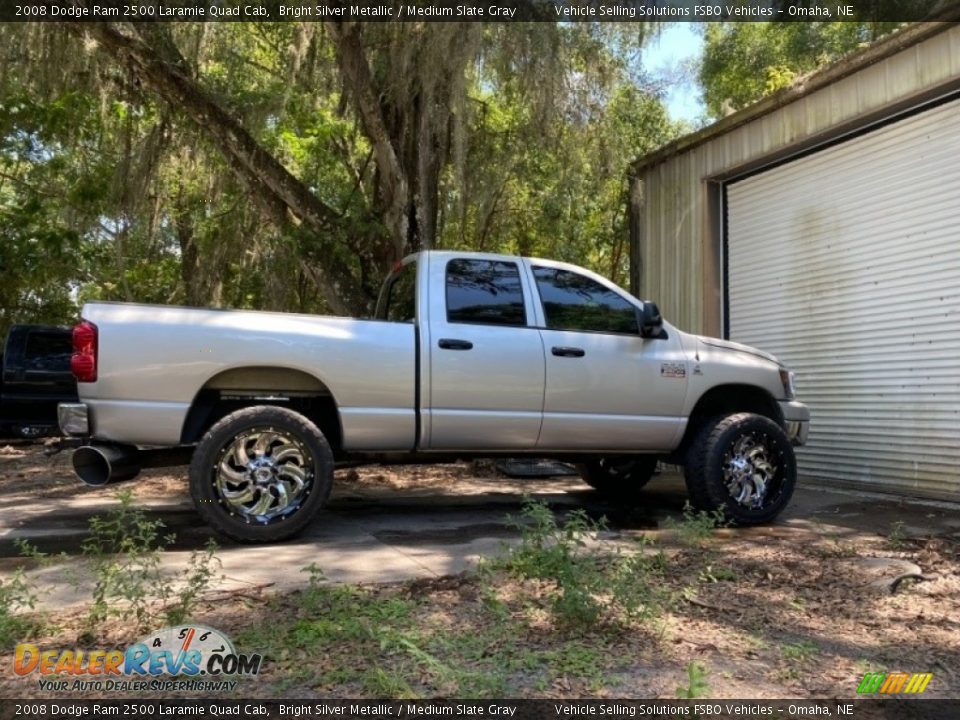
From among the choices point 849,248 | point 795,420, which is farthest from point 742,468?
point 849,248

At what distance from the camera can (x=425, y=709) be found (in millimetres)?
2834

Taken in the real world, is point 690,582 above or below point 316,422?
below

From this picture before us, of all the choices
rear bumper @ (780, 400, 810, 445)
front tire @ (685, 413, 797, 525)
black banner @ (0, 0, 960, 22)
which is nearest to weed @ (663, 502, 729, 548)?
front tire @ (685, 413, 797, 525)

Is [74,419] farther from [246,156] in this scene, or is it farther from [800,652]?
[246,156]

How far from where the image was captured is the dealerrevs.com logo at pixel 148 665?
9.86 ft

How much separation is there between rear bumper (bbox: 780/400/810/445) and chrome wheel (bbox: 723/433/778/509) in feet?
1.36

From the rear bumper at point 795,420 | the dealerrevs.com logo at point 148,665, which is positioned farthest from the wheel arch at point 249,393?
the rear bumper at point 795,420

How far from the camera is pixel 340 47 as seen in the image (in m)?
8.84

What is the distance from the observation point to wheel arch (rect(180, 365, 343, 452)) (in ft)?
17.3

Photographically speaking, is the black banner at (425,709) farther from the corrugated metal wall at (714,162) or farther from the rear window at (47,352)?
the rear window at (47,352)

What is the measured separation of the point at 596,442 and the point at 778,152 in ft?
17.9

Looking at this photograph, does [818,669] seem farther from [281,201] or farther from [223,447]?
[281,201]

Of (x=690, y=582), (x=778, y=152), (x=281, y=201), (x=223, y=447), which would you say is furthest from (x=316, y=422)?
(x=778, y=152)

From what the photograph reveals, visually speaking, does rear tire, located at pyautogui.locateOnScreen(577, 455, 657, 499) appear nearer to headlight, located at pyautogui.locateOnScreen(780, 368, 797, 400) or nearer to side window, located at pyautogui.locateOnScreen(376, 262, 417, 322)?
headlight, located at pyautogui.locateOnScreen(780, 368, 797, 400)
